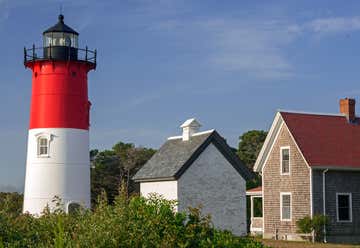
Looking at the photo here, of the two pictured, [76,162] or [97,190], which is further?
[97,190]

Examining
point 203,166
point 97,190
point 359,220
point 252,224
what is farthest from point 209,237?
point 97,190

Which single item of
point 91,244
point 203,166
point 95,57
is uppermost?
point 95,57

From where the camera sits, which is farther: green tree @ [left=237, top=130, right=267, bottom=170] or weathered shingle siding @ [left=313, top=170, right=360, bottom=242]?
green tree @ [left=237, top=130, right=267, bottom=170]

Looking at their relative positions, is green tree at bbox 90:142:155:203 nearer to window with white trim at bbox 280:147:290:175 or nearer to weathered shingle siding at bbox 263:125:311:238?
weathered shingle siding at bbox 263:125:311:238

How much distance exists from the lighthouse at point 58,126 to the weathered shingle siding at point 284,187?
8633 mm

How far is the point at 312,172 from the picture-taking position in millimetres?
31656

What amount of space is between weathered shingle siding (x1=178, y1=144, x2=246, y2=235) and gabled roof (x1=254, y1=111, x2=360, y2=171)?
3188mm

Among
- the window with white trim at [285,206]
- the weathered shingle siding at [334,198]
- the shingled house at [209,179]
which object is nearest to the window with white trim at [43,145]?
the shingled house at [209,179]

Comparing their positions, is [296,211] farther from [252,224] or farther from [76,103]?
[76,103]

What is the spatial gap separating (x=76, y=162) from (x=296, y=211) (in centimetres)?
1041

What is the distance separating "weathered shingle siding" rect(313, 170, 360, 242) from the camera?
3164cm

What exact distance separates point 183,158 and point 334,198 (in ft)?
22.6

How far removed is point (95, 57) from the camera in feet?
115

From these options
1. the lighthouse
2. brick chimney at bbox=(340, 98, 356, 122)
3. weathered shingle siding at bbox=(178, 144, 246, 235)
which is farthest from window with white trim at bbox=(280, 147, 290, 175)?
the lighthouse
